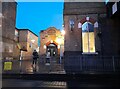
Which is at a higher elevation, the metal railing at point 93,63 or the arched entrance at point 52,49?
the arched entrance at point 52,49

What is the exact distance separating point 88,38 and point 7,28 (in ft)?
54.4

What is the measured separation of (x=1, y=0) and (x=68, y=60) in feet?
57.8

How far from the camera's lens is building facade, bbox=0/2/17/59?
27.9 m

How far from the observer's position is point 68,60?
1422 centimetres

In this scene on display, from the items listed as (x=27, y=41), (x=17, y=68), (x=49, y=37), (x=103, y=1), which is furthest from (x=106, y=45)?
(x=27, y=41)

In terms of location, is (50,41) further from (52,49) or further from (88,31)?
(88,31)

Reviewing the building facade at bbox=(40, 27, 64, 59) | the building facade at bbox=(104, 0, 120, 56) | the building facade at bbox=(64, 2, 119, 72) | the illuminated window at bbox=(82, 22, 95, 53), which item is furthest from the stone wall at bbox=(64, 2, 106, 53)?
the building facade at bbox=(40, 27, 64, 59)

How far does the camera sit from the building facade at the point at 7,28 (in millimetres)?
27888

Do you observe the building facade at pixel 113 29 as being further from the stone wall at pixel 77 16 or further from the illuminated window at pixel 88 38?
the illuminated window at pixel 88 38

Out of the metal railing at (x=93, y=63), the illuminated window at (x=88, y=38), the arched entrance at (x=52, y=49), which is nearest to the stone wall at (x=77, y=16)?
the illuminated window at (x=88, y=38)

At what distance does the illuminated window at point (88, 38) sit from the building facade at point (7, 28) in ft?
45.4

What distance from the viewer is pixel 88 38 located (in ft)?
56.6

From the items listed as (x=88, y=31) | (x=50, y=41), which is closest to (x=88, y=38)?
(x=88, y=31)

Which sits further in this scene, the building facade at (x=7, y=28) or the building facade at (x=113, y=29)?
the building facade at (x=7, y=28)
